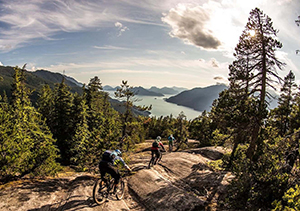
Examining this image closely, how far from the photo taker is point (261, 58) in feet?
45.9

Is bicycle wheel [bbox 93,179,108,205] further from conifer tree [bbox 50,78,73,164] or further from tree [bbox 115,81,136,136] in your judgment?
conifer tree [bbox 50,78,73,164]

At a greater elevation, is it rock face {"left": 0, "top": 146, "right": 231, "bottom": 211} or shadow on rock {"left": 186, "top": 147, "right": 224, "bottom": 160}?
rock face {"left": 0, "top": 146, "right": 231, "bottom": 211}

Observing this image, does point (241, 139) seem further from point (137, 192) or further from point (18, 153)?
point (18, 153)

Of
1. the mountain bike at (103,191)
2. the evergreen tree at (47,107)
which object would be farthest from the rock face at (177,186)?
the evergreen tree at (47,107)

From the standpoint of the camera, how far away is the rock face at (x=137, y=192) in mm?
8599

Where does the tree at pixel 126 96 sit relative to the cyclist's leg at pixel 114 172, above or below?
above

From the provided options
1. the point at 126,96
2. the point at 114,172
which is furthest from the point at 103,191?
the point at 126,96

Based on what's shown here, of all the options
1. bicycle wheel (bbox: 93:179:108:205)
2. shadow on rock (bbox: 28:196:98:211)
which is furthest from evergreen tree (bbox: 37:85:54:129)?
bicycle wheel (bbox: 93:179:108:205)

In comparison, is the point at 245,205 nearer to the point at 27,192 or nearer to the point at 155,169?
the point at 155,169

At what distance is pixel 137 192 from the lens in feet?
36.8

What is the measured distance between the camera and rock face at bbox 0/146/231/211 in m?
8.60

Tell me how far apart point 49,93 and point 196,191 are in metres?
36.8

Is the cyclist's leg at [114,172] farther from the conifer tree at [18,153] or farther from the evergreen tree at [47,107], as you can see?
the evergreen tree at [47,107]

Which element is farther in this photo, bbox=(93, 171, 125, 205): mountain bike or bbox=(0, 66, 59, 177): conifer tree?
bbox=(0, 66, 59, 177): conifer tree
